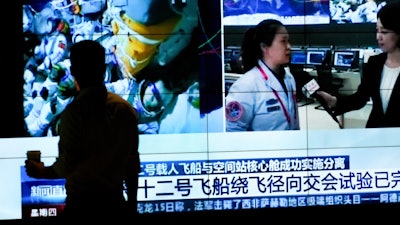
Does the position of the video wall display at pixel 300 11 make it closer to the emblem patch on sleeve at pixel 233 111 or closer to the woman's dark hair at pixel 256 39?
the woman's dark hair at pixel 256 39

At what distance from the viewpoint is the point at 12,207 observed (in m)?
5.37

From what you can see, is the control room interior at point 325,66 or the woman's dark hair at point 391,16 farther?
the woman's dark hair at point 391,16

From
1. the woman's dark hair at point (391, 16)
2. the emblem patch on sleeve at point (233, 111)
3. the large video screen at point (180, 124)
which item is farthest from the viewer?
the woman's dark hair at point (391, 16)

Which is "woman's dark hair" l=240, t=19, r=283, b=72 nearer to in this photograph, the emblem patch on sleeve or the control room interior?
the control room interior

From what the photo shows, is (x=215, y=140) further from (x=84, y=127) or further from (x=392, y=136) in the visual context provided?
(x=84, y=127)

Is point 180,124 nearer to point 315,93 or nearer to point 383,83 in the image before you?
point 315,93

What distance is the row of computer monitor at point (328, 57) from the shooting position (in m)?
5.47

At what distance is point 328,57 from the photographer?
5465 millimetres

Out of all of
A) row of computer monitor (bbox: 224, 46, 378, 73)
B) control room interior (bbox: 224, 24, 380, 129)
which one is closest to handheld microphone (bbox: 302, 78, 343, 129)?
control room interior (bbox: 224, 24, 380, 129)

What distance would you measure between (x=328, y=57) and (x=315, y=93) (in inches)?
11.1

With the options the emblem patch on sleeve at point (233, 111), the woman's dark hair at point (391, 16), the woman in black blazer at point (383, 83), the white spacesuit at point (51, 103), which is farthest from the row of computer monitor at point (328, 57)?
the white spacesuit at point (51, 103)

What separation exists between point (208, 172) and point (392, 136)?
1.40 m

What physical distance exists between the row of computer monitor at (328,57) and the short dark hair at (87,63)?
7.80 ft

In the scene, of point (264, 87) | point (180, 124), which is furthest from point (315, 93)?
point (180, 124)
